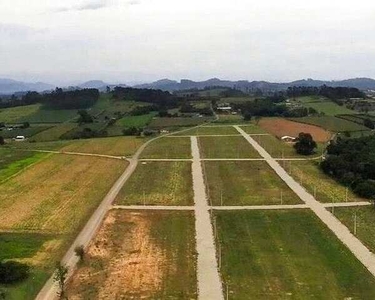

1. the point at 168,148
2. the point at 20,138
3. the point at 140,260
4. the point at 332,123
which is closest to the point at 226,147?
the point at 168,148

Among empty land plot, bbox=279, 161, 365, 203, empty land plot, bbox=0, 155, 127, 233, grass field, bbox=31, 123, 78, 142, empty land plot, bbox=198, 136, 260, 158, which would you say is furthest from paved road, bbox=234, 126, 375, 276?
grass field, bbox=31, 123, 78, 142

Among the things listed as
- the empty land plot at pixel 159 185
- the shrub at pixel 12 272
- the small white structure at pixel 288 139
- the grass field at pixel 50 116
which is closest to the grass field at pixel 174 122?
the grass field at pixel 50 116

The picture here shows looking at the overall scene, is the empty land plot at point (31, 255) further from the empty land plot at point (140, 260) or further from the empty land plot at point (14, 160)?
the empty land plot at point (14, 160)

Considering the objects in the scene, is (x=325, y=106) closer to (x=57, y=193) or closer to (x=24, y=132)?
(x=24, y=132)

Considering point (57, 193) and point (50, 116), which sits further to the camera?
point (50, 116)

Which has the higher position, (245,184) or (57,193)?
(57,193)

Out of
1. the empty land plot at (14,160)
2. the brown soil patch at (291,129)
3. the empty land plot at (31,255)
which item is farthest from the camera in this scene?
the brown soil patch at (291,129)

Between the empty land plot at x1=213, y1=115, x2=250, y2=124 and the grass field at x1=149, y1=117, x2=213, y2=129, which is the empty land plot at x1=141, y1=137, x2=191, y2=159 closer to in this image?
the grass field at x1=149, y1=117, x2=213, y2=129
